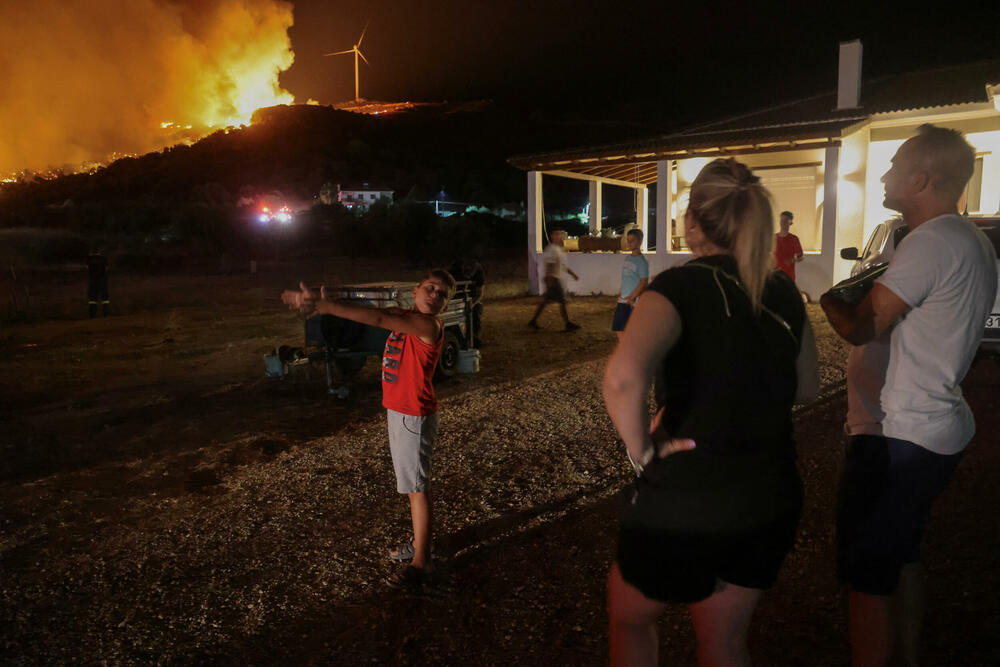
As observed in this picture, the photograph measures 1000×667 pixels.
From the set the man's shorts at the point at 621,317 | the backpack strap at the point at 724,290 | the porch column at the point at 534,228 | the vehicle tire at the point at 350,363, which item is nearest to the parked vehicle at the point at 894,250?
the backpack strap at the point at 724,290

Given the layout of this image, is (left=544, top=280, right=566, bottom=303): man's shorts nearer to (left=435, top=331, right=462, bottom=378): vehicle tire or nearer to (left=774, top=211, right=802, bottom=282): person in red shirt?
(left=435, top=331, right=462, bottom=378): vehicle tire

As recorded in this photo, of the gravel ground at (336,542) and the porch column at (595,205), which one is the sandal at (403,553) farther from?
the porch column at (595,205)

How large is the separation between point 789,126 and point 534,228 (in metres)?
6.78

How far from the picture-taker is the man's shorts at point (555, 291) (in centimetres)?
1095

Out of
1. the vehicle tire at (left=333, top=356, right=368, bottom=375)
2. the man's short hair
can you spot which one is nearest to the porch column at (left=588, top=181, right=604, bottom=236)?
the vehicle tire at (left=333, top=356, right=368, bottom=375)

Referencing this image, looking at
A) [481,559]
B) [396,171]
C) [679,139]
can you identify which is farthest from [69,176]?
[481,559]

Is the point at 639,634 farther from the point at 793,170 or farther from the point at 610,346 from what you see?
the point at 793,170

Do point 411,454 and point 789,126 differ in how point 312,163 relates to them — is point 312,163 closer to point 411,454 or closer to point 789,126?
point 789,126

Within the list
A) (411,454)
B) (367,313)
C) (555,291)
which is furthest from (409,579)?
(555,291)

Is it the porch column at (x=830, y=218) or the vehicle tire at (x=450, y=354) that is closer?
the vehicle tire at (x=450, y=354)

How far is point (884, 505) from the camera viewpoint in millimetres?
2002

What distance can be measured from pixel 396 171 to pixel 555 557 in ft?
305

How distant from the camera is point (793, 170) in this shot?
17359 mm

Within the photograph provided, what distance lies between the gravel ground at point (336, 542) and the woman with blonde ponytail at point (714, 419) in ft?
4.07
